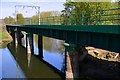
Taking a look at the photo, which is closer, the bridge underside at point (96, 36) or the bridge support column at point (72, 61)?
the bridge underside at point (96, 36)

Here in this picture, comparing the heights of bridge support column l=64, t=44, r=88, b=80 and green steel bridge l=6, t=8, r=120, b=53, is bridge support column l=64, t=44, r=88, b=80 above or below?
below

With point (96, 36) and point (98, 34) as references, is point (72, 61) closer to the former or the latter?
point (96, 36)

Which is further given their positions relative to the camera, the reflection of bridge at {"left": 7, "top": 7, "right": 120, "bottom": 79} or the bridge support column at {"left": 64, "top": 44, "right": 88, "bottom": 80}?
the bridge support column at {"left": 64, "top": 44, "right": 88, "bottom": 80}

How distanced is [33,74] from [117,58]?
515 inches

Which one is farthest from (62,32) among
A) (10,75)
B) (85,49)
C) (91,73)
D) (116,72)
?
(85,49)

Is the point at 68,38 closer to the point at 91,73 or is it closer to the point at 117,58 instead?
the point at 91,73

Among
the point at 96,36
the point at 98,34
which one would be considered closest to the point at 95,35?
the point at 96,36

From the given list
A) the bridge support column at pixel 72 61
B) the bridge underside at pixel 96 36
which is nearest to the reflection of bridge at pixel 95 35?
the bridge underside at pixel 96 36

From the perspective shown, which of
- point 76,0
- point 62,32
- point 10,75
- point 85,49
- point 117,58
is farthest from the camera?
point 76,0

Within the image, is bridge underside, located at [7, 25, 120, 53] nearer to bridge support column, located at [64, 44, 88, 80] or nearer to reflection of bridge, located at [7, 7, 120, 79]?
reflection of bridge, located at [7, 7, 120, 79]

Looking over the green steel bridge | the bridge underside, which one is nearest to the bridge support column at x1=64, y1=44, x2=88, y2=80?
the green steel bridge

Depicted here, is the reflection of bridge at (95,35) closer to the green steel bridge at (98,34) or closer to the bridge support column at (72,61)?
the green steel bridge at (98,34)

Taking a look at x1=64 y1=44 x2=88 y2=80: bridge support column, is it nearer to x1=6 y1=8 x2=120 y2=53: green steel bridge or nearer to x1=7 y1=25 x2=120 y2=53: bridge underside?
x1=6 y1=8 x2=120 y2=53: green steel bridge

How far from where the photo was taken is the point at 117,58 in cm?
3881
